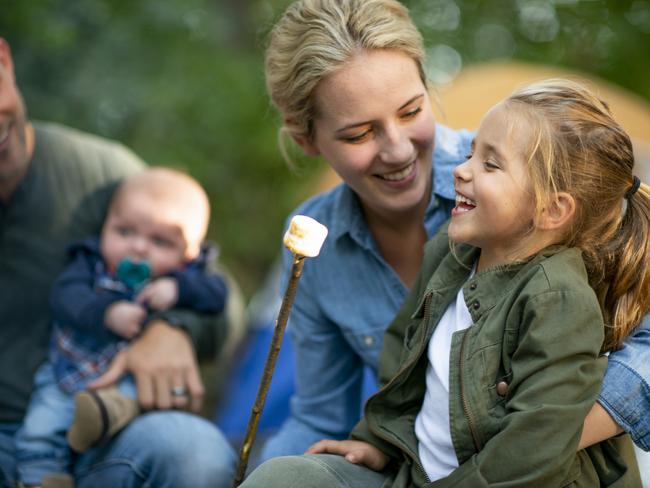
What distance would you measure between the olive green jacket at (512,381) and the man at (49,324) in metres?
0.58

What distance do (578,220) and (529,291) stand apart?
198 mm

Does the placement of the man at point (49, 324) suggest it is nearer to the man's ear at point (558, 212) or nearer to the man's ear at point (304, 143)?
the man's ear at point (304, 143)

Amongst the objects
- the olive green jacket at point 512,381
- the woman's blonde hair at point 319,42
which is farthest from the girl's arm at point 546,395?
the woman's blonde hair at point 319,42

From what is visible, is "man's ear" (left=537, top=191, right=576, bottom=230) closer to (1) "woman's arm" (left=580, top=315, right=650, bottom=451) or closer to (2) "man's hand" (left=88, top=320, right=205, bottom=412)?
(1) "woman's arm" (left=580, top=315, right=650, bottom=451)

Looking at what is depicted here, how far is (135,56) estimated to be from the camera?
4.73 meters

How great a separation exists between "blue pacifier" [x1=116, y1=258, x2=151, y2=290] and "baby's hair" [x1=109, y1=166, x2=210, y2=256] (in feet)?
0.57

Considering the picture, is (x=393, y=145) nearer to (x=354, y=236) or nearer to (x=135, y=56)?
(x=354, y=236)

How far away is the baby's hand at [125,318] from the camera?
7.91ft

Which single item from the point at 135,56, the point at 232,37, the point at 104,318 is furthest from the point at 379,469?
the point at 232,37

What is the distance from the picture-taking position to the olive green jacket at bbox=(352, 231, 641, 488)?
1.46 meters

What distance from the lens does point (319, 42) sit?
1.97m

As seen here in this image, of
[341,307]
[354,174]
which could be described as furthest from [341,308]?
[354,174]

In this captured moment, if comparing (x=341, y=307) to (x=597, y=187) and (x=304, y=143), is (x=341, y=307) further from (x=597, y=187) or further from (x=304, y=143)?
(x=597, y=187)

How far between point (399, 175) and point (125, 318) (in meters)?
0.92
